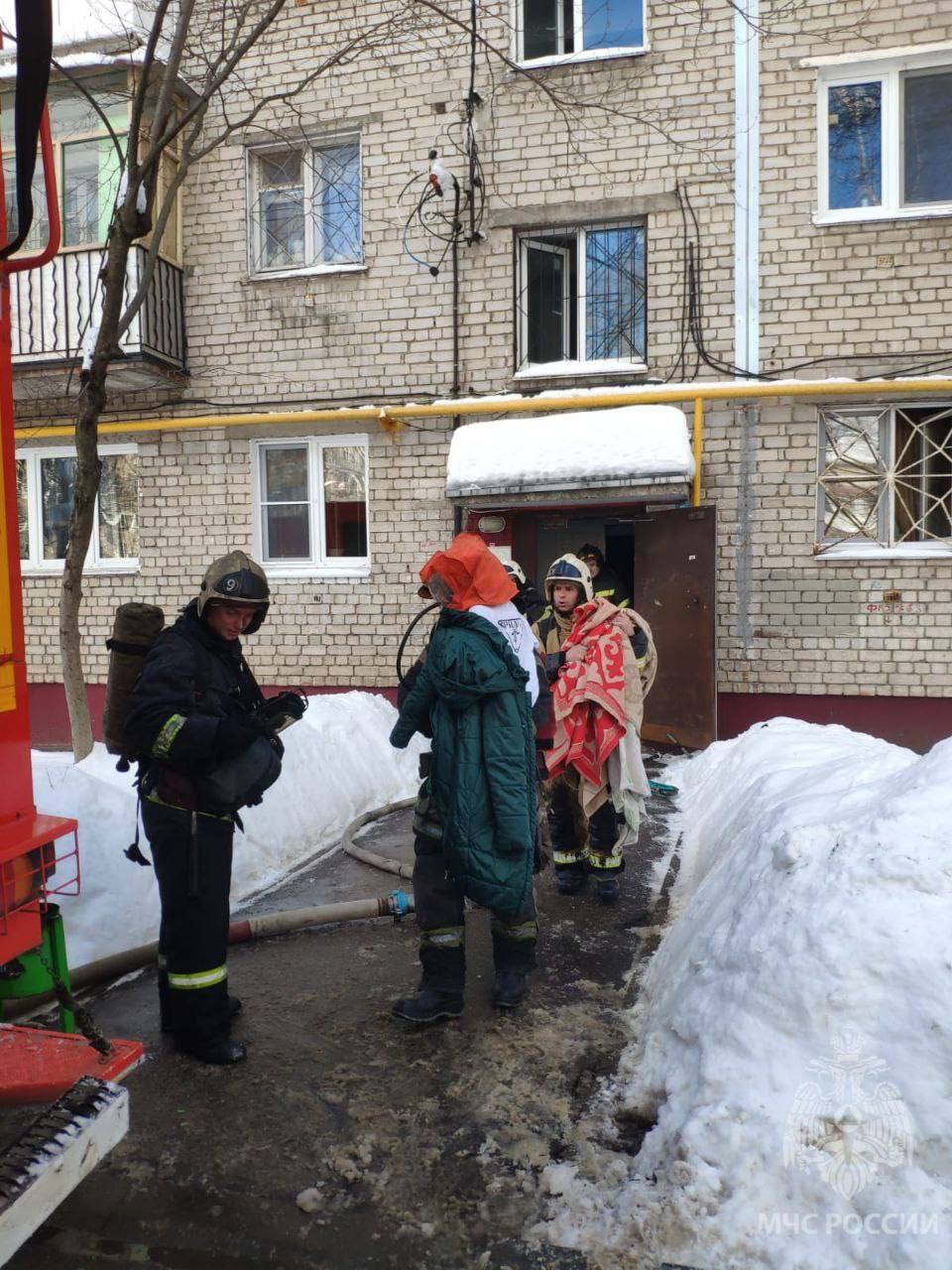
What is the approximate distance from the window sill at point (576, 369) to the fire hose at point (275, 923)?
5403mm

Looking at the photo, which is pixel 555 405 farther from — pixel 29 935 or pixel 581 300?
pixel 29 935

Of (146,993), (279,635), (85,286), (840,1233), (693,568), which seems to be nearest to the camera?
(840,1233)

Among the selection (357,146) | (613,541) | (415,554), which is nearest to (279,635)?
(415,554)

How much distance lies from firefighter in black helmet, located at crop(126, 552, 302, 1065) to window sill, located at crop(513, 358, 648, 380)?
6350mm

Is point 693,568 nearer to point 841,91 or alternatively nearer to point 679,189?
point 679,189

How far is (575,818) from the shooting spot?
4766 mm

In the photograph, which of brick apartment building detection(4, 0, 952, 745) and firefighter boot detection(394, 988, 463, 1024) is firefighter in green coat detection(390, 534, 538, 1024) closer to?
firefighter boot detection(394, 988, 463, 1024)

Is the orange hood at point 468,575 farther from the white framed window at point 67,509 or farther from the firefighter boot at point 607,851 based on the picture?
the white framed window at point 67,509

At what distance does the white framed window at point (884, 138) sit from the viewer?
8133mm

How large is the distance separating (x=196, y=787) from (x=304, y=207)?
8.39 meters

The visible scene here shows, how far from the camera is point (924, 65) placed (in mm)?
8070

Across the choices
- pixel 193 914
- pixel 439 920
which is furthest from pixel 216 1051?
pixel 439 920

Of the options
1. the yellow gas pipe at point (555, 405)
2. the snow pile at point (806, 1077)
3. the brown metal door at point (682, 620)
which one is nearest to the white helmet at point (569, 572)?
the snow pile at point (806, 1077)

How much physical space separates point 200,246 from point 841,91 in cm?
665
